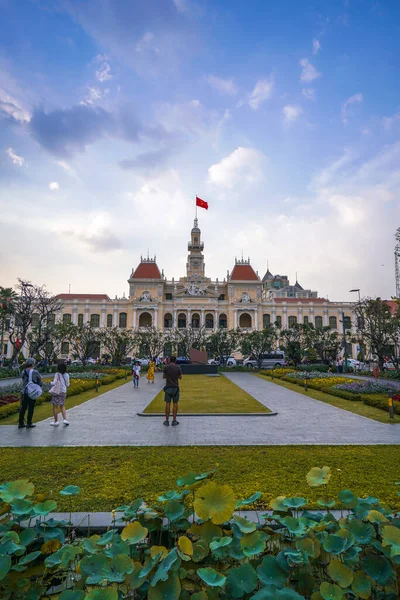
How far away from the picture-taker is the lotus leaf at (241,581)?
2181 mm

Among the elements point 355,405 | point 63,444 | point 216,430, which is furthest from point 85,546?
point 355,405

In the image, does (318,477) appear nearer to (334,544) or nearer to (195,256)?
(334,544)

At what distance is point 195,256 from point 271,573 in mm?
75041

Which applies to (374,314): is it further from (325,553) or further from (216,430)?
(325,553)

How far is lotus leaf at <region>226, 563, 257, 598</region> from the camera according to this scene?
2.18m

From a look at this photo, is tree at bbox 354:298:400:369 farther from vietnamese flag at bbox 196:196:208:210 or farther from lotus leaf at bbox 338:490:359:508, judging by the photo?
vietnamese flag at bbox 196:196:208:210

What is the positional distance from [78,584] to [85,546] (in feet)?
1.01

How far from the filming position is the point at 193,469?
626 centimetres

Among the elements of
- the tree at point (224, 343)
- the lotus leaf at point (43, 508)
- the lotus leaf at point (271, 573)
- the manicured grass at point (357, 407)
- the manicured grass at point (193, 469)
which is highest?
the tree at point (224, 343)

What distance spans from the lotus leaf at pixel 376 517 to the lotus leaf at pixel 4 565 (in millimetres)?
2431

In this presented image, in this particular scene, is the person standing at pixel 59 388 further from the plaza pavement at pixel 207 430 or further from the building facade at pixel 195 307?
the building facade at pixel 195 307

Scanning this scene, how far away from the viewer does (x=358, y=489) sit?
537cm

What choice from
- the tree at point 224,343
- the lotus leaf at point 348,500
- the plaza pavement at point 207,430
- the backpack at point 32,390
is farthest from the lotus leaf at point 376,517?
the tree at point 224,343

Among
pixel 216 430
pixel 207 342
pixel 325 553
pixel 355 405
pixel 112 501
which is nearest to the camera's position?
pixel 325 553
